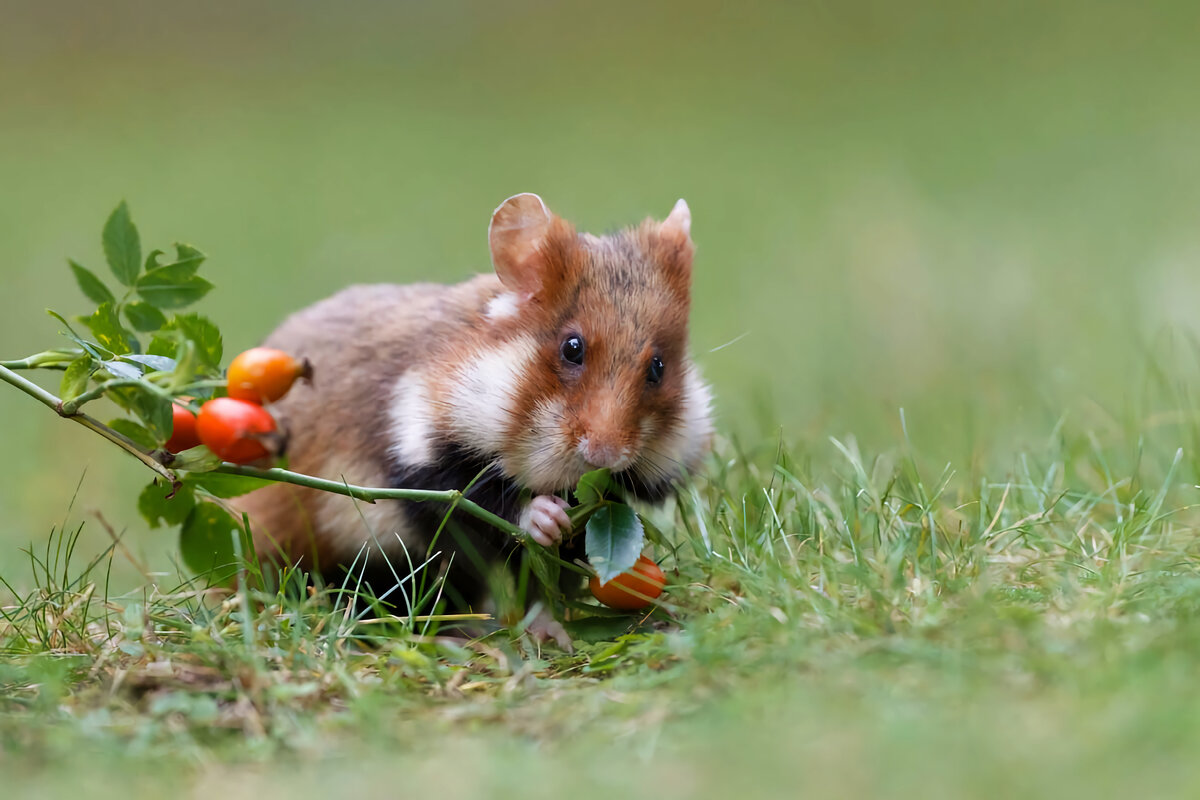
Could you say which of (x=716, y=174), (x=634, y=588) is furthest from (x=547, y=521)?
(x=716, y=174)

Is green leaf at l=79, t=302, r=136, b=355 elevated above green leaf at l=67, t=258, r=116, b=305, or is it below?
below

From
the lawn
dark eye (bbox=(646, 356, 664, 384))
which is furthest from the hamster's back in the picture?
dark eye (bbox=(646, 356, 664, 384))

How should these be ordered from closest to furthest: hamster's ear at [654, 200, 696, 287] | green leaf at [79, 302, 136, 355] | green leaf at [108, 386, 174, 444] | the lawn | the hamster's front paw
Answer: the lawn → green leaf at [108, 386, 174, 444] → green leaf at [79, 302, 136, 355] → the hamster's front paw → hamster's ear at [654, 200, 696, 287]

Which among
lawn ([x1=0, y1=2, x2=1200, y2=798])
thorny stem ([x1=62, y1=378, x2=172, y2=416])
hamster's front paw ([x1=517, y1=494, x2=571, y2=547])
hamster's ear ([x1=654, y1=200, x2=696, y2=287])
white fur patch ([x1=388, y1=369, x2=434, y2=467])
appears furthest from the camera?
hamster's ear ([x1=654, y1=200, x2=696, y2=287])

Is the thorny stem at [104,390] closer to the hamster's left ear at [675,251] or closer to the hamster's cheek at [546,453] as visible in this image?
the hamster's cheek at [546,453]

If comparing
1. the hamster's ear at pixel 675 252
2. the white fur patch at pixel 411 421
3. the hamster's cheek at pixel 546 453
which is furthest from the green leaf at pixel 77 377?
the hamster's ear at pixel 675 252

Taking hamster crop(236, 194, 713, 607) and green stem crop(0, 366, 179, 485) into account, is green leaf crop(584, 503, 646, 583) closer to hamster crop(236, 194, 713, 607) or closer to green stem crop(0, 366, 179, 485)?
hamster crop(236, 194, 713, 607)

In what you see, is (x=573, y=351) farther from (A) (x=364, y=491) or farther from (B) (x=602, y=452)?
(A) (x=364, y=491)
